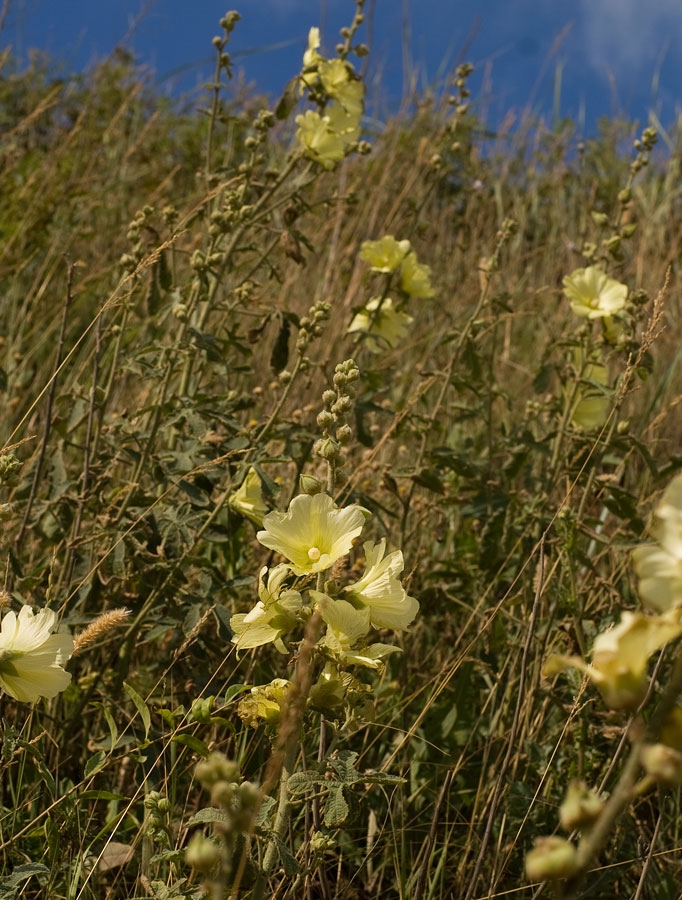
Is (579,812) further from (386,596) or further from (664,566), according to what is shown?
(386,596)

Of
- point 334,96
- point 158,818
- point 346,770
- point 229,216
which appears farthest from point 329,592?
point 334,96

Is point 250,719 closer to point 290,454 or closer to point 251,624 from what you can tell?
point 251,624

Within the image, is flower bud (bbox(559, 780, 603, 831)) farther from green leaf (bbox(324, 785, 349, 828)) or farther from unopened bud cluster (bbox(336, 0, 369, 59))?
unopened bud cluster (bbox(336, 0, 369, 59))

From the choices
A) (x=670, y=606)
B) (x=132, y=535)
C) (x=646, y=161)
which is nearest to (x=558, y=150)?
(x=646, y=161)

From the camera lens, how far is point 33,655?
104 centimetres

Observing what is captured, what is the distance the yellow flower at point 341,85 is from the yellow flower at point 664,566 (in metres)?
1.71

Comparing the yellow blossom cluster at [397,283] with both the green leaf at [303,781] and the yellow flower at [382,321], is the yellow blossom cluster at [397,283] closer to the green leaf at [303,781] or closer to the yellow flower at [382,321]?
the yellow flower at [382,321]

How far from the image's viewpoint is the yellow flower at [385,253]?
7.06ft

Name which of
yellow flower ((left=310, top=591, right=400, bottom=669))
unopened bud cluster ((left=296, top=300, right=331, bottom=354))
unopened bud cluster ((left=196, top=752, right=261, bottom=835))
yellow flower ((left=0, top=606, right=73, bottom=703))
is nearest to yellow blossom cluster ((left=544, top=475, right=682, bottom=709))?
unopened bud cluster ((left=196, top=752, right=261, bottom=835))

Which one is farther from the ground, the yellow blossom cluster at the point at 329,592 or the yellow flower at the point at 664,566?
the yellow flower at the point at 664,566

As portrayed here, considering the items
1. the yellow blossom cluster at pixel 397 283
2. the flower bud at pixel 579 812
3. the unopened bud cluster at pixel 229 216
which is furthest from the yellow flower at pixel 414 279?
the flower bud at pixel 579 812

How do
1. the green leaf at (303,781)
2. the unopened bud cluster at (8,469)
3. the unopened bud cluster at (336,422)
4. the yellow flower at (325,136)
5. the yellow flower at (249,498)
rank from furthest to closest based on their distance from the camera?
the yellow flower at (325,136) → the yellow flower at (249,498) → the unopened bud cluster at (8,469) → the unopened bud cluster at (336,422) → the green leaf at (303,781)

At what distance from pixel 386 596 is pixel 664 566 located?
0.44m

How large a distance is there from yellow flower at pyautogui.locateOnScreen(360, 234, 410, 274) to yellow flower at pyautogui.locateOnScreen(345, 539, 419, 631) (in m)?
1.27
